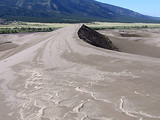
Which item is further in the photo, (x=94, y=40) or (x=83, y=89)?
(x=94, y=40)

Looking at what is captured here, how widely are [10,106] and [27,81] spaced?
2.92m

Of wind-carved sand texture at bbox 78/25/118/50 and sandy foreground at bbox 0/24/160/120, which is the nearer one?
sandy foreground at bbox 0/24/160/120

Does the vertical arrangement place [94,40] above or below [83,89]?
below

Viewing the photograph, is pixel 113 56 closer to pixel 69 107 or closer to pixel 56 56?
pixel 56 56

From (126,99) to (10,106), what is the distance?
11.8ft

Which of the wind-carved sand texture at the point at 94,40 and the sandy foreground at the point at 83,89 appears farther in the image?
the wind-carved sand texture at the point at 94,40

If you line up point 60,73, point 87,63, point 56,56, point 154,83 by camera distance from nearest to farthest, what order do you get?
point 154,83
point 60,73
point 87,63
point 56,56

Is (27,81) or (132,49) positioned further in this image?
(132,49)

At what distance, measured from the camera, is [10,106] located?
337 inches

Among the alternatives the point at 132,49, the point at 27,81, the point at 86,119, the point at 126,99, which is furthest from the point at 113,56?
the point at 132,49

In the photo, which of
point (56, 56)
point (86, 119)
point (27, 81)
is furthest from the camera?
point (56, 56)

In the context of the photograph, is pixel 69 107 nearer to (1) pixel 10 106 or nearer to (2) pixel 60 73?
(1) pixel 10 106

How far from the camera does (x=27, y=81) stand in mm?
11430

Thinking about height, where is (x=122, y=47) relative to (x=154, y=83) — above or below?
below
